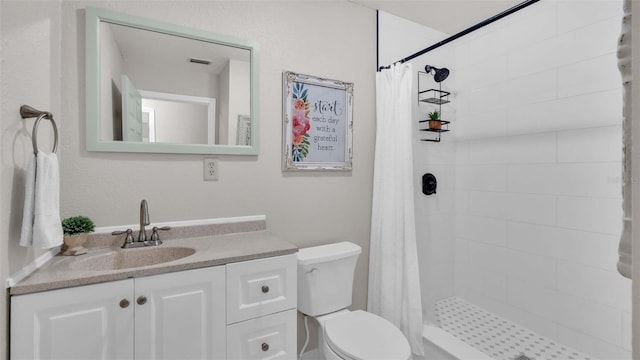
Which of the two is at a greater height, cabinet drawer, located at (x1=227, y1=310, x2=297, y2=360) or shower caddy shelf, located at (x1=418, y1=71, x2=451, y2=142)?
shower caddy shelf, located at (x1=418, y1=71, x2=451, y2=142)

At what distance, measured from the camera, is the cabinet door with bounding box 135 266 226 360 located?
1.07 m

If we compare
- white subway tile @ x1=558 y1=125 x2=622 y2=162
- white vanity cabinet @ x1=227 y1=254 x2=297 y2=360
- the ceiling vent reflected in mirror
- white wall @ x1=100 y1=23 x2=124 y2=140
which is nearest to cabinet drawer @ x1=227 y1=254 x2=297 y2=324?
white vanity cabinet @ x1=227 y1=254 x2=297 y2=360

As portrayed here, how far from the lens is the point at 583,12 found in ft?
5.65

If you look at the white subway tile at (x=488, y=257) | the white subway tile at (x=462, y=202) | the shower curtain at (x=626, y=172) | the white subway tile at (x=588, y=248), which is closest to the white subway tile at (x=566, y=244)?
the white subway tile at (x=588, y=248)

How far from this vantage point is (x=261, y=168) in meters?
1.75

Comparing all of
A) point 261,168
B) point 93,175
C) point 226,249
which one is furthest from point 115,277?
point 261,168

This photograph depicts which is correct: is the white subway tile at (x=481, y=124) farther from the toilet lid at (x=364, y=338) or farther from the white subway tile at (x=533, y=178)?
the toilet lid at (x=364, y=338)

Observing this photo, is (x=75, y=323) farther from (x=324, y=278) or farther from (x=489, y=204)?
(x=489, y=204)

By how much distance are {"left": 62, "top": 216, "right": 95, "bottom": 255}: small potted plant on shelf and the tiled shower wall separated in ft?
8.25

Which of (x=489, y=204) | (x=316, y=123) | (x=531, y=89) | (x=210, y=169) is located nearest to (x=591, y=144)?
(x=531, y=89)

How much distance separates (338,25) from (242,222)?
1.43 metres

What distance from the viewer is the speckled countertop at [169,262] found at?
3.15 ft

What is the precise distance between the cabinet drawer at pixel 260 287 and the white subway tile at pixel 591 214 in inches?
68.3

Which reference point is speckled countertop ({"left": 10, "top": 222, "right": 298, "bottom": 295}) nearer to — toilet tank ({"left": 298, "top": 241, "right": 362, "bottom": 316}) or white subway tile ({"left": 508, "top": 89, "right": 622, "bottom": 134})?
toilet tank ({"left": 298, "top": 241, "right": 362, "bottom": 316})
